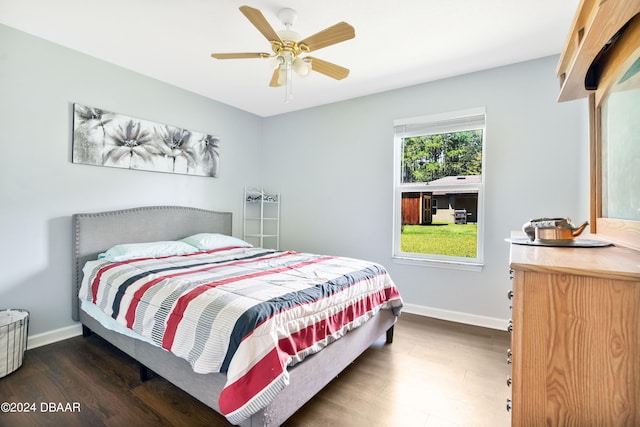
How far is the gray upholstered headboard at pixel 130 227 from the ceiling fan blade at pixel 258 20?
2238mm

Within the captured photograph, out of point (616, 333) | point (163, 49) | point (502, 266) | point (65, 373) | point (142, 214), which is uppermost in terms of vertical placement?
point (163, 49)

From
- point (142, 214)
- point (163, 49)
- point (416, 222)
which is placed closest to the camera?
point (163, 49)

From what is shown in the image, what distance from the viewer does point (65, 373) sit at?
205 centimetres

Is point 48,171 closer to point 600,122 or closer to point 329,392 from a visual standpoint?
point 329,392

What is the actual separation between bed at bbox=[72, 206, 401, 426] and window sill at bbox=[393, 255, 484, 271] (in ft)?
2.81

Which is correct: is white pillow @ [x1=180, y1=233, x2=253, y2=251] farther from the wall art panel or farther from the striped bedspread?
the wall art panel

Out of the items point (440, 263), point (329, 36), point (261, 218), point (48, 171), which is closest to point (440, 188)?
point (440, 263)

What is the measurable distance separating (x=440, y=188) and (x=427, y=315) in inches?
54.7

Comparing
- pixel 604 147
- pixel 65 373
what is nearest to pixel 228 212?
pixel 65 373

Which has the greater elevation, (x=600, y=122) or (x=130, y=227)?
(x=600, y=122)

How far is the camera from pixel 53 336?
8.36 ft

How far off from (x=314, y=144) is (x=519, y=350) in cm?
358

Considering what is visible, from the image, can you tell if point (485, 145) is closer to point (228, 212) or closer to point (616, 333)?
point (616, 333)

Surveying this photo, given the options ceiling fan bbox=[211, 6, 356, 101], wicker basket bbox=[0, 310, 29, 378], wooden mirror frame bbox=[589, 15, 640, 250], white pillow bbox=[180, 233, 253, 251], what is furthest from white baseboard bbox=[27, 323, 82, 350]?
wooden mirror frame bbox=[589, 15, 640, 250]
